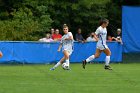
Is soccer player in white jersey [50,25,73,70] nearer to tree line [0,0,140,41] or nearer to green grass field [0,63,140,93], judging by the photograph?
green grass field [0,63,140,93]

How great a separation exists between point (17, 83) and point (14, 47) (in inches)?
460

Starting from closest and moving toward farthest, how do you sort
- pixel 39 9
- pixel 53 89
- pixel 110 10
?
pixel 53 89 < pixel 39 9 < pixel 110 10

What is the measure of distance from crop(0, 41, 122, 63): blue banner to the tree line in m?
5.00

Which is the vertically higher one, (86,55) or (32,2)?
(32,2)

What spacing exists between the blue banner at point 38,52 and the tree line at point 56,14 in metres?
5.00

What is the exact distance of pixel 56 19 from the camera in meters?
36.8

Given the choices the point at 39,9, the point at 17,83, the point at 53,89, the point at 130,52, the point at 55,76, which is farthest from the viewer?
the point at 39,9

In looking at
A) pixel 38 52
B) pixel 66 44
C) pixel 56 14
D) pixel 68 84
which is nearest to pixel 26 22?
pixel 56 14

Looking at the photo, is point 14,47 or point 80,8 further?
point 80,8

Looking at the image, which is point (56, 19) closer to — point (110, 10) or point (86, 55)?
point (110, 10)

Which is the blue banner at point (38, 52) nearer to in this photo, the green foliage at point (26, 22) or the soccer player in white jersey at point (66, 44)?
the green foliage at point (26, 22)

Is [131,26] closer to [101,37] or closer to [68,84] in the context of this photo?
[101,37]

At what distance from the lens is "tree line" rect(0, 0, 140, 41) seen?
34719 mm

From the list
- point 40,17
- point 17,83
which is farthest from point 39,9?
point 17,83
